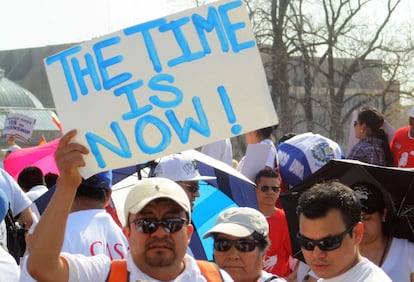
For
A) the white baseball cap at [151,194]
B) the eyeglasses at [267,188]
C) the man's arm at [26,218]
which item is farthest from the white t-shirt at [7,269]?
the eyeglasses at [267,188]

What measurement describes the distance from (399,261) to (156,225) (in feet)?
5.49

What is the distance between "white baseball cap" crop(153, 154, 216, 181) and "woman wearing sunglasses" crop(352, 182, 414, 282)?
56.3 inches

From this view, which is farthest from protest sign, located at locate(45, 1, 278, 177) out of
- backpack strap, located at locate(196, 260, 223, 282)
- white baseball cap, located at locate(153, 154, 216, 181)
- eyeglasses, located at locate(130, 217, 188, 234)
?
white baseball cap, located at locate(153, 154, 216, 181)

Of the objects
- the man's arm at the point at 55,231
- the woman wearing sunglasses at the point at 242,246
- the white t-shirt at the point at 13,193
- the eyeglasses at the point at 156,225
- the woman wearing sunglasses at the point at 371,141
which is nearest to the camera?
the man's arm at the point at 55,231

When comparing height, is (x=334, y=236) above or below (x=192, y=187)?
above

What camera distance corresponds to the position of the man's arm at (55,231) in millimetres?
3529

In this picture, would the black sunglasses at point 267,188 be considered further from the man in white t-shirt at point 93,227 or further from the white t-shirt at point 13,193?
the man in white t-shirt at point 93,227

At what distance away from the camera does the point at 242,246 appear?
4520 millimetres

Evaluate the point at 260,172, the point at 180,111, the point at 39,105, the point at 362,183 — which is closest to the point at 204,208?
the point at 260,172

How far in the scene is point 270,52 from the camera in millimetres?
24969

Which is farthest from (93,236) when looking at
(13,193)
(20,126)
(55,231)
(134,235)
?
(20,126)

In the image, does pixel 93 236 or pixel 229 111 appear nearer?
pixel 229 111

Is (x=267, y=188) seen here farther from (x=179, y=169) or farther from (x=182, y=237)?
(x=182, y=237)

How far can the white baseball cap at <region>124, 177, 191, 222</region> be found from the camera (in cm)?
377
